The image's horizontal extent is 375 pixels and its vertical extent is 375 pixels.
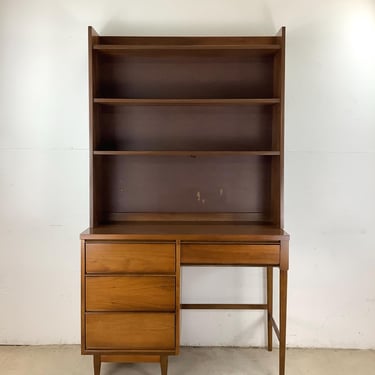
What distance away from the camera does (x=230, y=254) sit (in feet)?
6.81

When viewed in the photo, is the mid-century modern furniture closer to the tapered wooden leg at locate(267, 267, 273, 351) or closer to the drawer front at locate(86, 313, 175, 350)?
the tapered wooden leg at locate(267, 267, 273, 351)

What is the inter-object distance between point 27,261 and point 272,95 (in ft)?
6.91

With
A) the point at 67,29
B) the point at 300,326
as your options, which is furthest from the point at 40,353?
the point at 67,29

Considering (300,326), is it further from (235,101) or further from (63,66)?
(63,66)

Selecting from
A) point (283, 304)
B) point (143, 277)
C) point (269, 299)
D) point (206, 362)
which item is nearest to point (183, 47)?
point (143, 277)

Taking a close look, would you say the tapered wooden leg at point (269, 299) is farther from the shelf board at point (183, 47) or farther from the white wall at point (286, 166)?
the shelf board at point (183, 47)

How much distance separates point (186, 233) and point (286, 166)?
0.95 metres

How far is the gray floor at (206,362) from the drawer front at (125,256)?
2.47 ft

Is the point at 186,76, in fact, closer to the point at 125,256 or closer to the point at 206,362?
the point at 125,256

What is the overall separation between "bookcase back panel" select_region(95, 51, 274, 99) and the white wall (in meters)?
0.19

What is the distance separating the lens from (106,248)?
208 cm

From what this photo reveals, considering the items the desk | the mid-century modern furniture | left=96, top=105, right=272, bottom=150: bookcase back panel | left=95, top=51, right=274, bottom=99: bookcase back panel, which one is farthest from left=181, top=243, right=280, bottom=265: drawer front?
left=95, top=51, right=274, bottom=99: bookcase back panel

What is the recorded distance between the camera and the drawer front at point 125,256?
2078 mm

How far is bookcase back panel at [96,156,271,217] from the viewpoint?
8.30ft
